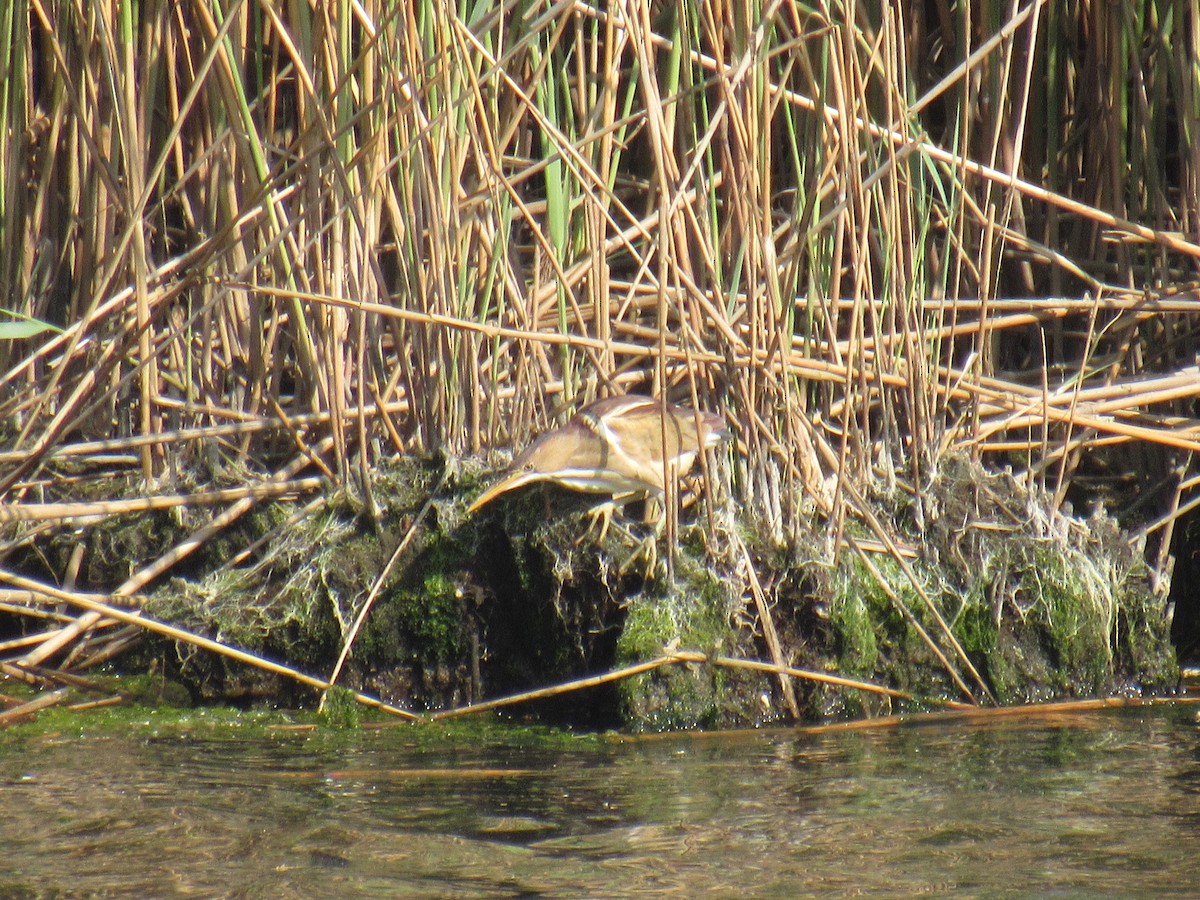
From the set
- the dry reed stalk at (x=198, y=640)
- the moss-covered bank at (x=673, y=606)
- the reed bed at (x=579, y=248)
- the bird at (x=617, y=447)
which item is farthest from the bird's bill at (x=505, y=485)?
the dry reed stalk at (x=198, y=640)

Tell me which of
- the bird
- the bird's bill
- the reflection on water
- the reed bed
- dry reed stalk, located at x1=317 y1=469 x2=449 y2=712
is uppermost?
the reed bed

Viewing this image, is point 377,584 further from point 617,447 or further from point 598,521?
point 617,447

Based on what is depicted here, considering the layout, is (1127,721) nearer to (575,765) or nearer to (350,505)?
(575,765)

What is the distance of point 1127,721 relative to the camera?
3383 mm

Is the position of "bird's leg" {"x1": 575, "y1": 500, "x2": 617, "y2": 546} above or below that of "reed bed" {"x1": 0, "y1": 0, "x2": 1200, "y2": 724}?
below

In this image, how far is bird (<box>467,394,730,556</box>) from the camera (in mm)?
3225

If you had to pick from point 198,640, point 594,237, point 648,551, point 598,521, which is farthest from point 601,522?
point 198,640

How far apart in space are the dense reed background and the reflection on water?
75 cm

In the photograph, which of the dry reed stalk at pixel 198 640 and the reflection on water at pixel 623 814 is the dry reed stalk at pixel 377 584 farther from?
the reflection on water at pixel 623 814

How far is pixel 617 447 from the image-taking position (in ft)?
10.5

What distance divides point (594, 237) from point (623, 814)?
1519mm

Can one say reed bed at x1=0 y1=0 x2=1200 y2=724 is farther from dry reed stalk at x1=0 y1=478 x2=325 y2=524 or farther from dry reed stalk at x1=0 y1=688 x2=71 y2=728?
dry reed stalk at x1=0 y1=688 x2=71 y2=728

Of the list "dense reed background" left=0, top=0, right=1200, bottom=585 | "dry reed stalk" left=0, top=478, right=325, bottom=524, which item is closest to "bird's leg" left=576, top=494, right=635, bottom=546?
"dense reed background" left=0, top=0, right=1200, bottom=585

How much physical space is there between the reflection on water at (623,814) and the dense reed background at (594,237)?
0.75 m
